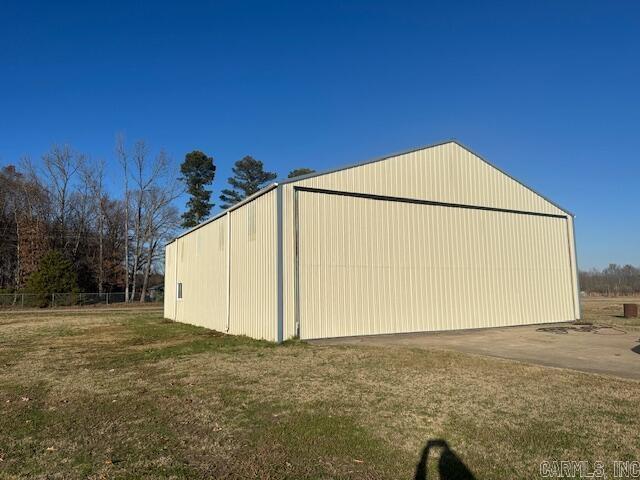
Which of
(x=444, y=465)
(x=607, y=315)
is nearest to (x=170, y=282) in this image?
(x=607, y=315)

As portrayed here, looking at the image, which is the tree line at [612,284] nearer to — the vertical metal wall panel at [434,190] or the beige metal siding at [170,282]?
the vertical metal wall panel at [434,190]

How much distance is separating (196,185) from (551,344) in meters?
47.5

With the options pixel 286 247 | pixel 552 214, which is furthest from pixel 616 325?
pixel 286 247

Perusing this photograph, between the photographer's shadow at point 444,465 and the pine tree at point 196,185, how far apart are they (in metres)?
51.1

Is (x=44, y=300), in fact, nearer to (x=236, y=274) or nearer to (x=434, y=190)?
(x=236, y=274)

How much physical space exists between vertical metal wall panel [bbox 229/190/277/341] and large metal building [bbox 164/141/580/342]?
0.06 meters

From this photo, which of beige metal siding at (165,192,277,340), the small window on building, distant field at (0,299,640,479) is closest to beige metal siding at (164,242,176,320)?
beige metal siding at (165,192,277,340)

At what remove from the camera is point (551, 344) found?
12586 mm

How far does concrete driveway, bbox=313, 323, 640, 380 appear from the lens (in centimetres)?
945

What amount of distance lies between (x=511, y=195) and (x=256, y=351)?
1362 cm

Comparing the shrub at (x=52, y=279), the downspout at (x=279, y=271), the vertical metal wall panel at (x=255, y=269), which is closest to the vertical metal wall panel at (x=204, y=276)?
the vertical metal wall panel at (x=255, y=269)

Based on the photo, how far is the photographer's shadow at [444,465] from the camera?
404 cm

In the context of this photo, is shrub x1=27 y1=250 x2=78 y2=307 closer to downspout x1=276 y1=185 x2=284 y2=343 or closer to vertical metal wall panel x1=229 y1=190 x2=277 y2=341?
vertical metal wall panel x1=229 y1=190 x2=277 y2=341

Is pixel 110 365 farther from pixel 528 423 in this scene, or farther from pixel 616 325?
pixel 616 325
